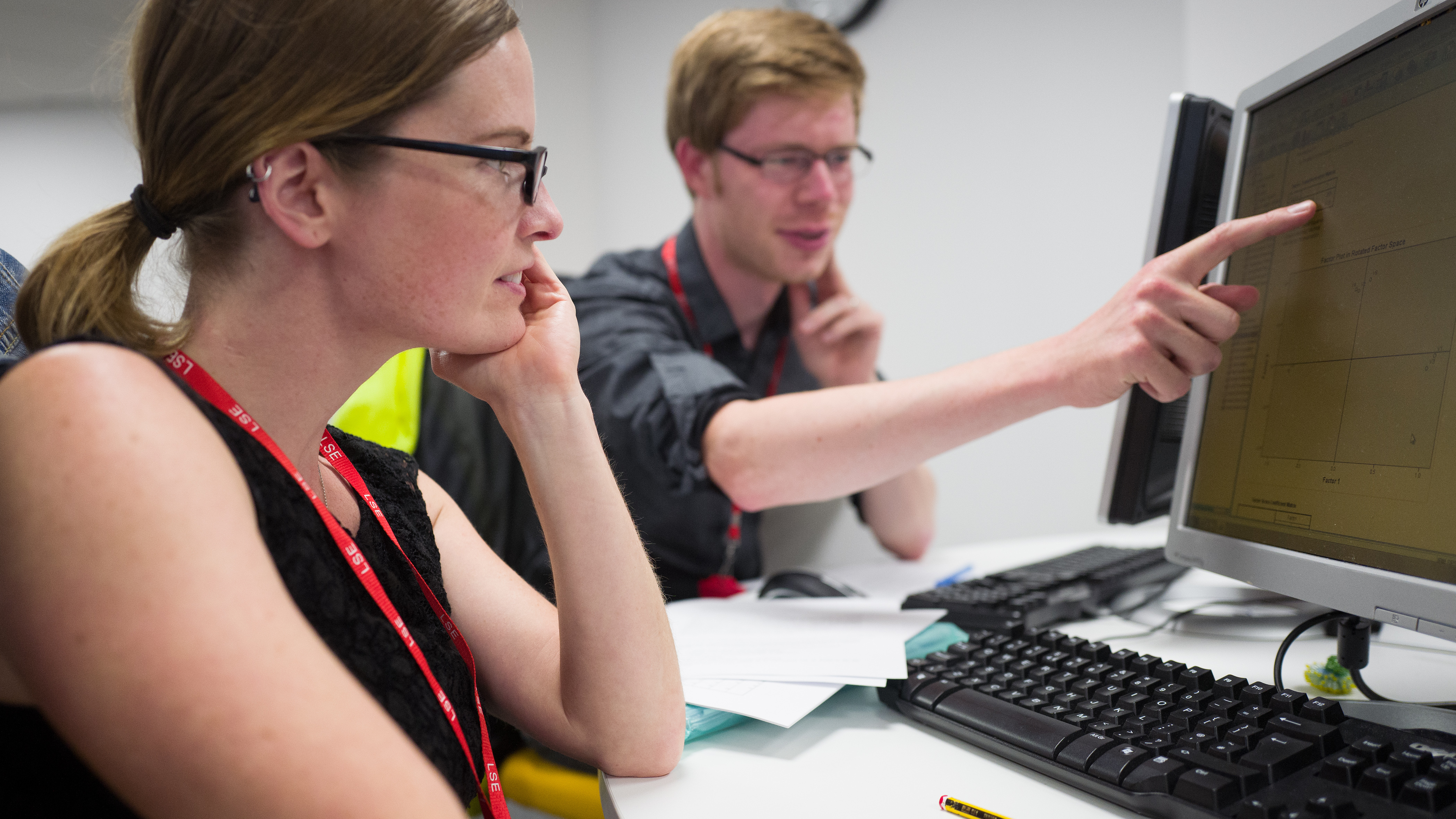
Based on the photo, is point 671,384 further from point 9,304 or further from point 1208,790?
point 1208,790

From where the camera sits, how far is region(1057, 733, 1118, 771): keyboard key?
58 centimetres

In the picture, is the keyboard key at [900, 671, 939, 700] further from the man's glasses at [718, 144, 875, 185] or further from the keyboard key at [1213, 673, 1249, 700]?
the man's glasses at [718, 144, 875, 185]

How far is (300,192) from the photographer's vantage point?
63 cm

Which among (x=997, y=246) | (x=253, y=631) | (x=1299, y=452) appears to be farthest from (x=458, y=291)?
(x=997, y=246)

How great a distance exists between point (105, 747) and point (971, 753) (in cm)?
54

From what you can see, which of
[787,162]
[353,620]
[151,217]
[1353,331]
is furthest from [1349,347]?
[787,162]

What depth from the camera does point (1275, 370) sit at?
798 mm

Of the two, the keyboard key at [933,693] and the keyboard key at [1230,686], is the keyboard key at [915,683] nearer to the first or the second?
the keyboard key at [933,693]

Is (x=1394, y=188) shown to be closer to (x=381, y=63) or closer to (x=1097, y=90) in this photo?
(x=381, y=63)

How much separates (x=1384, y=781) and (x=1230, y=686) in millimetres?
147

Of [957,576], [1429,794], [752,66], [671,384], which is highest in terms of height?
[752,66]

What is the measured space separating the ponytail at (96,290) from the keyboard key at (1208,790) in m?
0.68

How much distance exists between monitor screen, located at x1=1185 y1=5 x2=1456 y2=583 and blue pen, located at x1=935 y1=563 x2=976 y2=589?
0.41m

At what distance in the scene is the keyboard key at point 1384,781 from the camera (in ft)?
1.62
